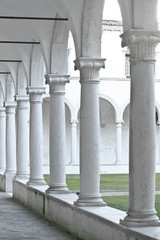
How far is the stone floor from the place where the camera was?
33.9 feet

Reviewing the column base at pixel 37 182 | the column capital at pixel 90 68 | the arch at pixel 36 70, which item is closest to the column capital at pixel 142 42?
the column capital at pixel 90 68

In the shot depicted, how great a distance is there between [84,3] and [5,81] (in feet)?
36.8

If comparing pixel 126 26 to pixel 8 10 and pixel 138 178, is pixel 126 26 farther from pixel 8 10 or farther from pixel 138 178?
pixel 8 10

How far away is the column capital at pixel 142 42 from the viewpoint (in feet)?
23.8

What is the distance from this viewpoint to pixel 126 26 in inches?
293

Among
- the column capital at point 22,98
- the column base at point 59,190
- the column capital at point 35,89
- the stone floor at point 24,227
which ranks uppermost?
the column capital at point 22,98

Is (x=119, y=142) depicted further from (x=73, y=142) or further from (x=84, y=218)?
(x=84, y=218)

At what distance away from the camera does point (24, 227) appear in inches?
456

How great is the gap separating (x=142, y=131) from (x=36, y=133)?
8.12 m

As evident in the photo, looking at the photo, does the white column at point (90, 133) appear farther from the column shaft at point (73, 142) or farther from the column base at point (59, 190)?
the column shaft at point (73, 142)

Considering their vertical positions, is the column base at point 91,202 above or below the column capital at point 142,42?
below

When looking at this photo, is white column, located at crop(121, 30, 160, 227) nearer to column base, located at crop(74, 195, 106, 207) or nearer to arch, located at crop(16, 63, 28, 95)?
column base, located at crop(74, 195, 106, 207)

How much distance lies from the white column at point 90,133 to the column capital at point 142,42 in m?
2.55

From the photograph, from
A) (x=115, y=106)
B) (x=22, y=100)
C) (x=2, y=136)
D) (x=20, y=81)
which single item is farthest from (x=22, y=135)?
(x=115, y=106)
